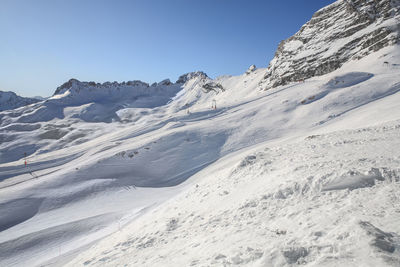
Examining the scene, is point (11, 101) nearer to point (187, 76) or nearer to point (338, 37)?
point (187, 76)

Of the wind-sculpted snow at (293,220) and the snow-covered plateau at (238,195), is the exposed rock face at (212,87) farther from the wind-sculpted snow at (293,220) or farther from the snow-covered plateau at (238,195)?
the wind-sculpted snow at (293,220)

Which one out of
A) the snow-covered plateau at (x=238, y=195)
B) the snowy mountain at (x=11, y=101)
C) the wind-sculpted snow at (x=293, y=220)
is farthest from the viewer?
the snowy mountain at (x=11, y=101)

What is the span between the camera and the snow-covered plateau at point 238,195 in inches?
160

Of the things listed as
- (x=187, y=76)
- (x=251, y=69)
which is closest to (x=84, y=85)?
(x=187, y=76)

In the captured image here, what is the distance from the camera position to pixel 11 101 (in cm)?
15812

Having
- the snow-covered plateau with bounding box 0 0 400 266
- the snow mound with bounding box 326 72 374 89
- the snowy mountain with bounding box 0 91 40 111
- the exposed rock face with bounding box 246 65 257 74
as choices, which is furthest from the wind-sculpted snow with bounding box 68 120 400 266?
the snowy mountain with bounding box 0 91 40 111

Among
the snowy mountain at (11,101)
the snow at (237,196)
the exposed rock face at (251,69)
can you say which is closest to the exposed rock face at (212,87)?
the exposed rock face at (251,69)

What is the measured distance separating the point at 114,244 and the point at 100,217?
524cm

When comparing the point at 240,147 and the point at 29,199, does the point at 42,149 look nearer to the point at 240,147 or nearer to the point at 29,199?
the point at 29,199

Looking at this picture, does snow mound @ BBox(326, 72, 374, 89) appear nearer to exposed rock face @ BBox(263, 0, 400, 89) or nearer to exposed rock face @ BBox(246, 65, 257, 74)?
exposed rock face @ BBox(263, 0, 400, 89)

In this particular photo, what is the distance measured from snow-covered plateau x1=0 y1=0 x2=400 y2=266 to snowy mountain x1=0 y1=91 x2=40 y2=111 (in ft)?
586

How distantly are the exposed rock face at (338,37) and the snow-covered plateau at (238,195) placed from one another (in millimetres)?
11624

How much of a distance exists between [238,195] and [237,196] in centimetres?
8

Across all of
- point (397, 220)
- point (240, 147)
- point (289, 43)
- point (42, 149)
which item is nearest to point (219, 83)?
point (289, 43)
